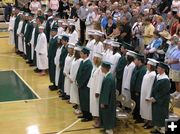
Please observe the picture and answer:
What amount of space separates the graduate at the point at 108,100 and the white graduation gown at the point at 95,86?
21 centimetres

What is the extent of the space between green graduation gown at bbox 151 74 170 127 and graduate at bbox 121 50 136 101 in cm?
116

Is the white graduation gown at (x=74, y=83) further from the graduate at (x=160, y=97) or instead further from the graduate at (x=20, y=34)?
the graduate at (x=20, y=34)

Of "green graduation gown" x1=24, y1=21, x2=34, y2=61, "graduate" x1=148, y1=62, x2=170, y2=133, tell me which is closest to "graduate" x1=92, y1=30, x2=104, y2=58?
"graduate" x1=148, y1=62, x2=170, y2=133

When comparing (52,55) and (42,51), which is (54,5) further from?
(52,55)

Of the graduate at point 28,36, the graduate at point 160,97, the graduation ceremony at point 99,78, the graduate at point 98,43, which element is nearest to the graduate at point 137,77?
the graduation ceremony at point 99,78

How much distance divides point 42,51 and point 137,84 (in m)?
5.71

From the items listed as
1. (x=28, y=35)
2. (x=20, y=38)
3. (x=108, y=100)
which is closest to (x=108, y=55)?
(x=108, y=100)

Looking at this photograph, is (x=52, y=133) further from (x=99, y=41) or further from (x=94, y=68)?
(x=99, y=41)

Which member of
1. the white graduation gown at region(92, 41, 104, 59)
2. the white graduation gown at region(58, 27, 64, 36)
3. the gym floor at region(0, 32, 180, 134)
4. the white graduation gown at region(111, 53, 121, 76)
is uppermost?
the white graduation gown at region(58, 27, 64, 36)

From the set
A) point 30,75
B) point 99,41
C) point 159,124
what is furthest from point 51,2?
point 159,124

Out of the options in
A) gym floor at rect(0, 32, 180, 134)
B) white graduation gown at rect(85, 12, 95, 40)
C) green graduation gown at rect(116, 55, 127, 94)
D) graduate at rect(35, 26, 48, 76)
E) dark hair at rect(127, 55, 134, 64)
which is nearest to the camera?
gym floor at rect(0, 32, 180, 134)

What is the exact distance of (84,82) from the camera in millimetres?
9508

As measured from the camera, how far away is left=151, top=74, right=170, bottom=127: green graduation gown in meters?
8.41

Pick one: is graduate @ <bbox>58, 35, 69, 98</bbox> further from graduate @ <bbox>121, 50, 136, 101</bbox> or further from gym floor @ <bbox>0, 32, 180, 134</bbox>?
graduate @ <bbox>121, 50, 136, 101</bbox>
